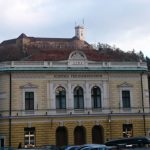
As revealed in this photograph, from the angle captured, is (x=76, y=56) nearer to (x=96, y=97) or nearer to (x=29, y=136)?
(x=96, y=97)

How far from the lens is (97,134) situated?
176 feet

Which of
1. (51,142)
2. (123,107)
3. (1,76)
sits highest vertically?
(1,76)

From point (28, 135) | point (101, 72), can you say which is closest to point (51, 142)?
point (28, 135)

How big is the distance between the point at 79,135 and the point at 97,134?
2.04 metres

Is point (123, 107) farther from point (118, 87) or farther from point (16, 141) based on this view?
point (16, 141)

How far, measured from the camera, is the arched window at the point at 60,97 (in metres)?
53.2

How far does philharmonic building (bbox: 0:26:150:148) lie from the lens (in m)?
51.5

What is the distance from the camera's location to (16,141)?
50656mm

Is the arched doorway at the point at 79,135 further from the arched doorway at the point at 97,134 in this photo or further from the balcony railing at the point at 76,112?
the balcony railing at the point at 76,112

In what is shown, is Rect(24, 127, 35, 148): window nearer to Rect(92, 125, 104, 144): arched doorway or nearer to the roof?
Rect(92, 125, 104, 144): arched doorway

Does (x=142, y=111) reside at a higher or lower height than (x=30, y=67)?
lower

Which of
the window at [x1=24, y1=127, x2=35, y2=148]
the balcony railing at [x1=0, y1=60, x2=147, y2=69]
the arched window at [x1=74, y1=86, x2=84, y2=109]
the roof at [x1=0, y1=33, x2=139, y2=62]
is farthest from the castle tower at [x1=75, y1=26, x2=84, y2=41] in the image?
the window at [x1=24, y1=127, x2=35, y2=148]

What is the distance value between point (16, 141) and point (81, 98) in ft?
28.3

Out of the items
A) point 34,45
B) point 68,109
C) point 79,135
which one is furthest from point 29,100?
point 34,45
